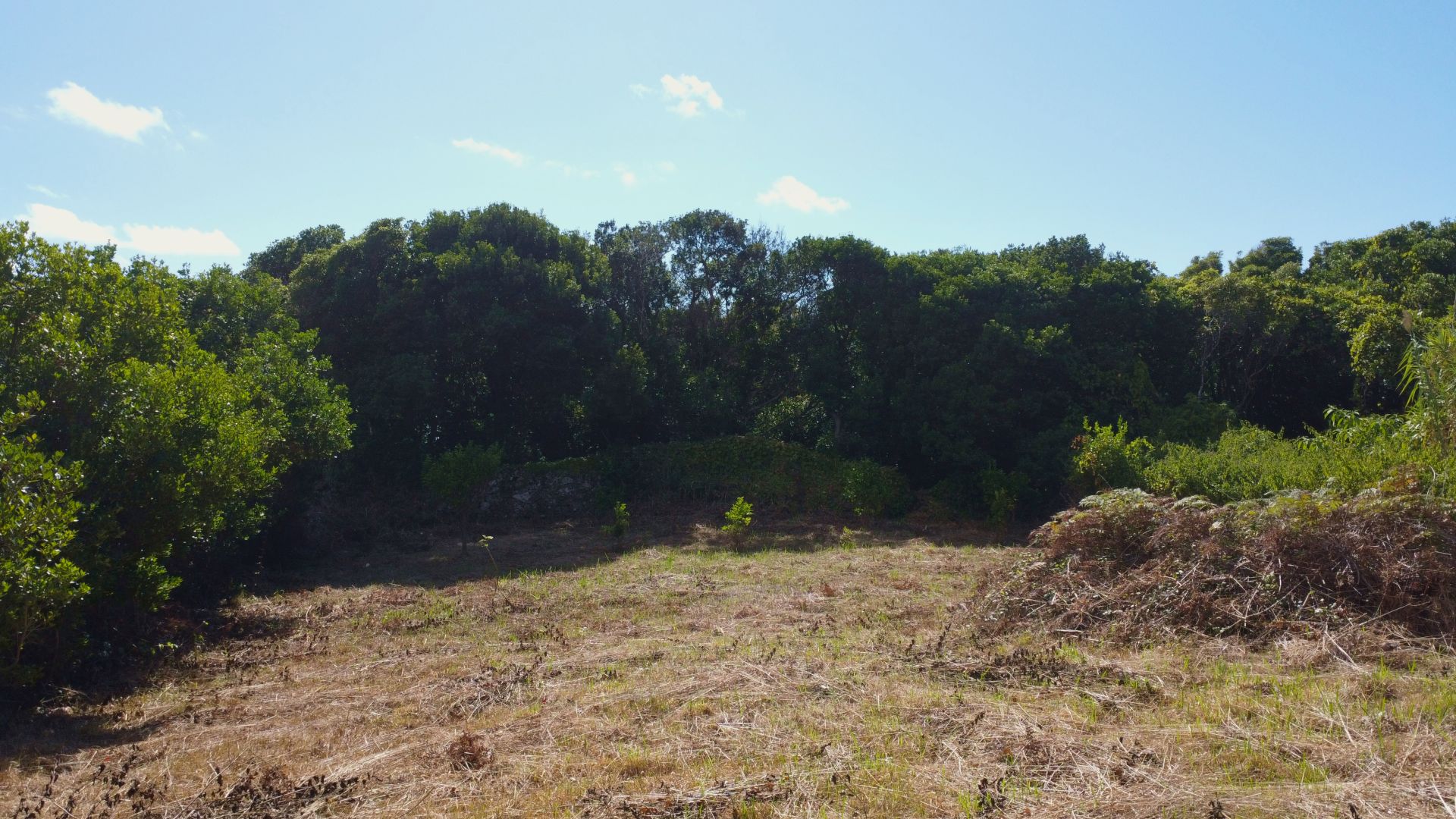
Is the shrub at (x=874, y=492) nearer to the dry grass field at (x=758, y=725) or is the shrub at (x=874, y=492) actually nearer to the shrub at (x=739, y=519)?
the shrub at (x=739, y=519)

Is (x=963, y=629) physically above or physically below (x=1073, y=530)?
below

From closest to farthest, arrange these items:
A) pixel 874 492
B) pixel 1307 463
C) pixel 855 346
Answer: pixel 1307 463, pixel 874 492, pixel 855 346

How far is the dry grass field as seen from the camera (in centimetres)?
367

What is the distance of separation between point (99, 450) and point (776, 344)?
15783mm

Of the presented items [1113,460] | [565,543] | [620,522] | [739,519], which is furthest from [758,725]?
[565,543]

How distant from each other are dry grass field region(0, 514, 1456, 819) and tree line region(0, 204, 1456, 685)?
616 centimetres

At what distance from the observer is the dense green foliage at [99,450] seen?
5.82 meters

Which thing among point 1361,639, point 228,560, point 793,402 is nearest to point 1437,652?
point 1361,639

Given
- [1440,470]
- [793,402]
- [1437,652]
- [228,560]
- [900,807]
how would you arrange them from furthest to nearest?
[793,402], [228,560], [1440,470], [1437,652], [900,807]

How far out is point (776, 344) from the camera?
21484 millimetres

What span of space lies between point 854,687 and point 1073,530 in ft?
11.7

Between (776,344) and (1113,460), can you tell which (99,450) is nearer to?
(1113,460)

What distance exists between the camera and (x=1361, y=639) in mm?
5520

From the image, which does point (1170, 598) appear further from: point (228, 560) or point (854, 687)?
point (228, 560)
